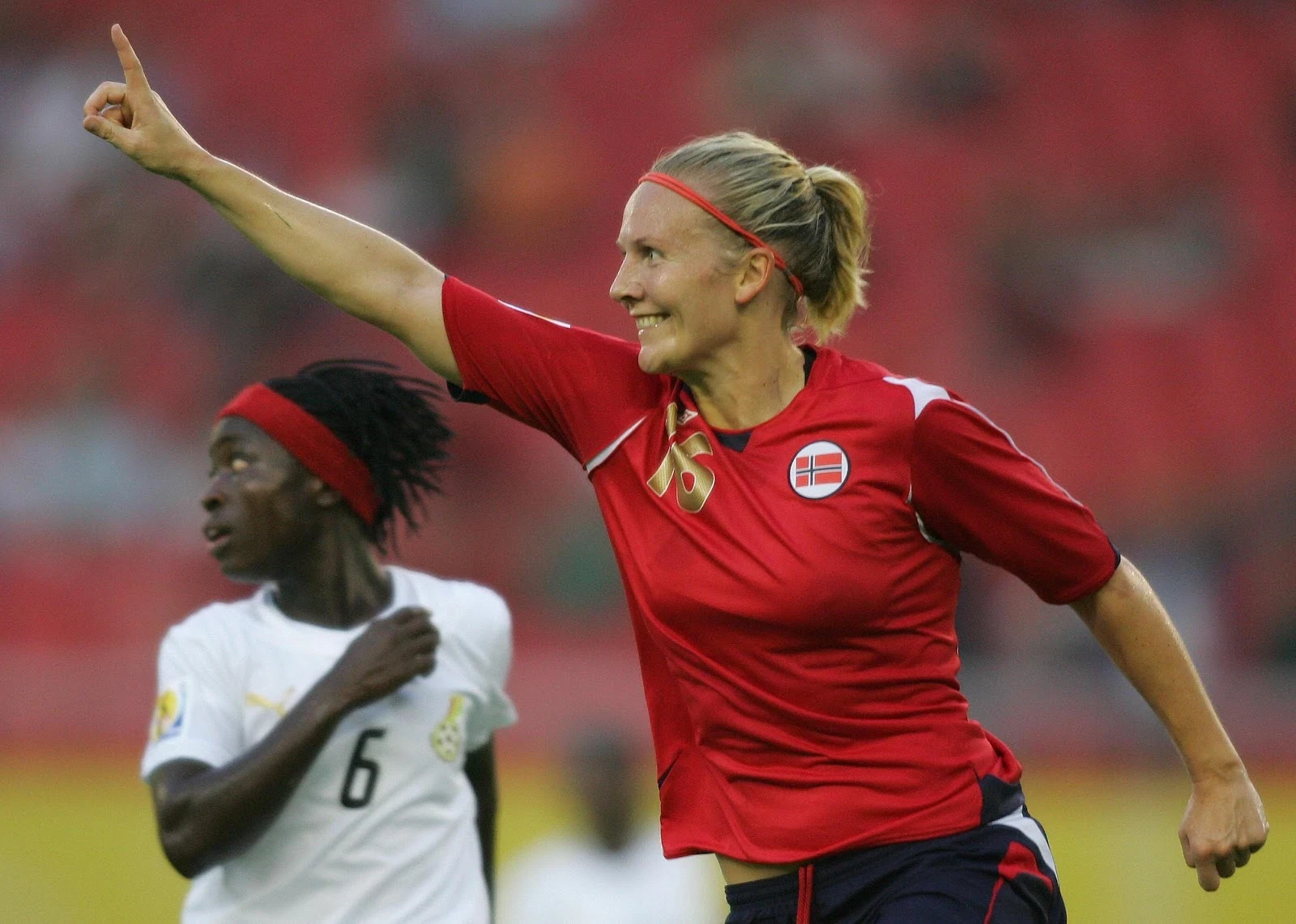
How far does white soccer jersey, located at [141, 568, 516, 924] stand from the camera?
3871 millimetres

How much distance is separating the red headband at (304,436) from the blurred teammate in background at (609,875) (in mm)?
1962

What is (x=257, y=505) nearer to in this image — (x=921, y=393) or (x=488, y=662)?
(x=488, y=662)

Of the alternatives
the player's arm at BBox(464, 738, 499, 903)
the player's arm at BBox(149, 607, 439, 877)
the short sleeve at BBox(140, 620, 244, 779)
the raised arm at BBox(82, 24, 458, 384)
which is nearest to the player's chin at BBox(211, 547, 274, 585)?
the short sleeve at BBox(140, 620, 244, 779)

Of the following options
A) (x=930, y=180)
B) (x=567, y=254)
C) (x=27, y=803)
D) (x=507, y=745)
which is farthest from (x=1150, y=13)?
(x=27, y=803)

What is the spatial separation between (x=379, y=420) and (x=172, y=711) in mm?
918

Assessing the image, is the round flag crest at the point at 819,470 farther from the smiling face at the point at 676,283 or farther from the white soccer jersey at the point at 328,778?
the white soccer jersey at the point at 328,778

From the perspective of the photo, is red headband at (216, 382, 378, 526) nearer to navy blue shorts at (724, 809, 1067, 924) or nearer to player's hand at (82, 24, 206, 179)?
player's hand at (82, 24, 206, 179)

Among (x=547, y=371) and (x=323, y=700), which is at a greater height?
(x=547, y=371)

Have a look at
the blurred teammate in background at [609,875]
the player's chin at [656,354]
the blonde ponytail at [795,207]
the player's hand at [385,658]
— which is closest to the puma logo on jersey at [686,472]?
the player's chin at [656,354]

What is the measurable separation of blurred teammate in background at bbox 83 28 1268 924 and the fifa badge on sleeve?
3.45ft

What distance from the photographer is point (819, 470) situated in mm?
3197

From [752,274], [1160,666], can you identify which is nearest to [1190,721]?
[1160,666]

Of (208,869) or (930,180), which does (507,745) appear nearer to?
(208,869)

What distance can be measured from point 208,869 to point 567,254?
944 centimetres
